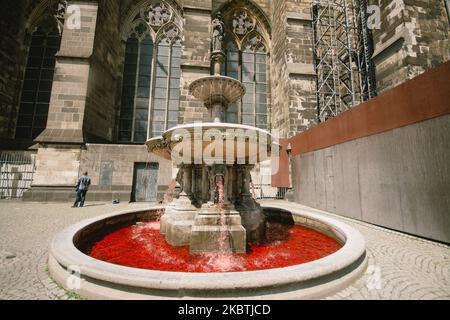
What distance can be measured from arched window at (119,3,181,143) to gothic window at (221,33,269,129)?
11.0 ft

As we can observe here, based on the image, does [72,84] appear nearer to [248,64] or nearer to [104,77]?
[104,77]

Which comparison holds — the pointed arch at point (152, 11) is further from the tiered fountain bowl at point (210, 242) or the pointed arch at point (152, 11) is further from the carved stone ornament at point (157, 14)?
the tiered fountain bowl at point (210, 242)

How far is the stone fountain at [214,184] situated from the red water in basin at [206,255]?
0.65ft

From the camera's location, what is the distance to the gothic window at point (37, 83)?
38.0 ft

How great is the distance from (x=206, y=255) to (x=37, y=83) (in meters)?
14.7

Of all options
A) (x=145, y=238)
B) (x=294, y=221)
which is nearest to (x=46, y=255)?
(x=145, y=238)

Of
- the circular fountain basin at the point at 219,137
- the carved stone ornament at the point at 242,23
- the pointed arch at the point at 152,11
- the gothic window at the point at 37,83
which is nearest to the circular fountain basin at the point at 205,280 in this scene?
the circular fountain basin at the point at 219,137

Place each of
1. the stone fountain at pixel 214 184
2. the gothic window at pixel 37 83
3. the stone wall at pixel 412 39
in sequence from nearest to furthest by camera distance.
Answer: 1. the stone fountain at pixel 214 184
2. the stone wall at pixel 412 39
3. the gothic window at pixel 37 83

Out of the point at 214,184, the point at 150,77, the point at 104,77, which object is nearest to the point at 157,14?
the point at 150,77

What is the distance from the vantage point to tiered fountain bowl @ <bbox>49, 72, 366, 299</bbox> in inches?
70.6

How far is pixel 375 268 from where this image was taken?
2.56 m

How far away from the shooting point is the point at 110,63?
11922 millimetres

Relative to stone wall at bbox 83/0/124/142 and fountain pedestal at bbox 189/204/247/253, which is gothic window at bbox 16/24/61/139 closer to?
stone wall at bbox 83/0/124/142

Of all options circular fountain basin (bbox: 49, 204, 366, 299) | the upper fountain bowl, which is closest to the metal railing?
the upper fountain bowl
